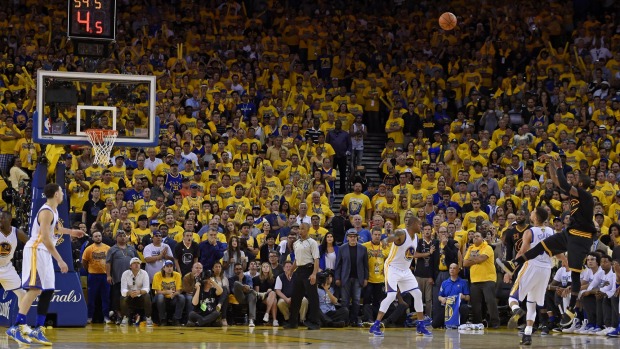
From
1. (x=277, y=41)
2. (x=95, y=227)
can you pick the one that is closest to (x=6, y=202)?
(x=95, y=227)

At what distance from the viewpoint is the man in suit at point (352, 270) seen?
2370cm

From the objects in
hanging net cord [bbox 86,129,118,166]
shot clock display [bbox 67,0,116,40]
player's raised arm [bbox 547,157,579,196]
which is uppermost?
shot clock display [bbox 67,0,116,40]

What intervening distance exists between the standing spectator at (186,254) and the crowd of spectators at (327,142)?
33mm

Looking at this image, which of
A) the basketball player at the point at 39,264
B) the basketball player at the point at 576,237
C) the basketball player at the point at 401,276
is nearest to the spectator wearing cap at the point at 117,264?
the basketball player at the point at 401,276

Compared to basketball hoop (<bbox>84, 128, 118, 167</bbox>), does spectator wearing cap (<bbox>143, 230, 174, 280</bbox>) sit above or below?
below

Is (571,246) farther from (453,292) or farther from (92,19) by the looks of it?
(92,19)

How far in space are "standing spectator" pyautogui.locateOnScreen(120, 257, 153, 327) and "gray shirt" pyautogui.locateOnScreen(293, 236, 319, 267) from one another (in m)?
3.05

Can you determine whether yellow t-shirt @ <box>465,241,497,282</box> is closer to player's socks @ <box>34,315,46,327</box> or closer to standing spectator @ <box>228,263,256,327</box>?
standing spectator @ <box>228,263,256,327</box>

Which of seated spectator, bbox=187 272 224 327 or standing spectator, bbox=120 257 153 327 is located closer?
standing spectator, bbox=120 257 153 327

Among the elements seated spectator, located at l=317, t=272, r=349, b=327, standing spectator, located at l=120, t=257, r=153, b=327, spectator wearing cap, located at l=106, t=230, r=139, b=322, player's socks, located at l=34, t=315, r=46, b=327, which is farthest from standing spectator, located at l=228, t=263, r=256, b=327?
player's socks, located at l=34, t=315, r=46, b=327

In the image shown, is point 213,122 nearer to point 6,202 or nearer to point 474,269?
point 6,202

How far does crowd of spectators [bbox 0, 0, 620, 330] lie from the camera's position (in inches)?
931

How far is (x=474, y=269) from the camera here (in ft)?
77.3

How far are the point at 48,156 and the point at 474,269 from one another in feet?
28.8
